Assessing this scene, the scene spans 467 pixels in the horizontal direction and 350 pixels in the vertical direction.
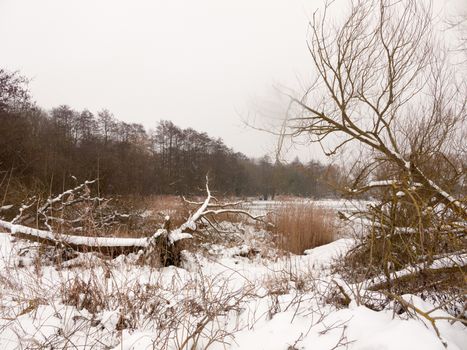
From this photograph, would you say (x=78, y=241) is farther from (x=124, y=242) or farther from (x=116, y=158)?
(x=116, y=158)

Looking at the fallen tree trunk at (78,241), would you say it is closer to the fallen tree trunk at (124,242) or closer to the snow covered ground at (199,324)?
the fallen tree trunk at (124,242)

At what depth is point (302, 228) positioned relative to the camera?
7.56 m

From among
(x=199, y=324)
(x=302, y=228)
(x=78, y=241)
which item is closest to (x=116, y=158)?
(x=302, y=228)

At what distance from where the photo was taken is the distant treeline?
920 centimetres

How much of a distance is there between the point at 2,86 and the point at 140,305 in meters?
12.7

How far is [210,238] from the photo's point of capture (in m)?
7.16

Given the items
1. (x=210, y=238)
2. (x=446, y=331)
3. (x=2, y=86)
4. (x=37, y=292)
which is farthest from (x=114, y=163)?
(x=446, y=331)

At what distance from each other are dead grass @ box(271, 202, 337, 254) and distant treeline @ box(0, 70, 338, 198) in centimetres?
79

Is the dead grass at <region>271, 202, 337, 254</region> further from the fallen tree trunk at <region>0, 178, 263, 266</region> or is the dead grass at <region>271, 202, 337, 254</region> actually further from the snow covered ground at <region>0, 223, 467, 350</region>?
the snow covered ground at <region>0, 223, 467, 350</region>

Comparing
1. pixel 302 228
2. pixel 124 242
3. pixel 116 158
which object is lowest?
pixel 302 228

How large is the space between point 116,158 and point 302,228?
32.4 ft

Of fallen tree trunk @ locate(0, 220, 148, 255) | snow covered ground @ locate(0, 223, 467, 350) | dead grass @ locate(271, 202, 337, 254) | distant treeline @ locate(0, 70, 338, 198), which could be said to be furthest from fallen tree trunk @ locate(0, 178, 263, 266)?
dead grass @ locate(271, 202, 337, 254)

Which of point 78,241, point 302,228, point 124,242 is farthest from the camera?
point 302,228

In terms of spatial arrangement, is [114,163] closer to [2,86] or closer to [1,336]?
[2,86]
